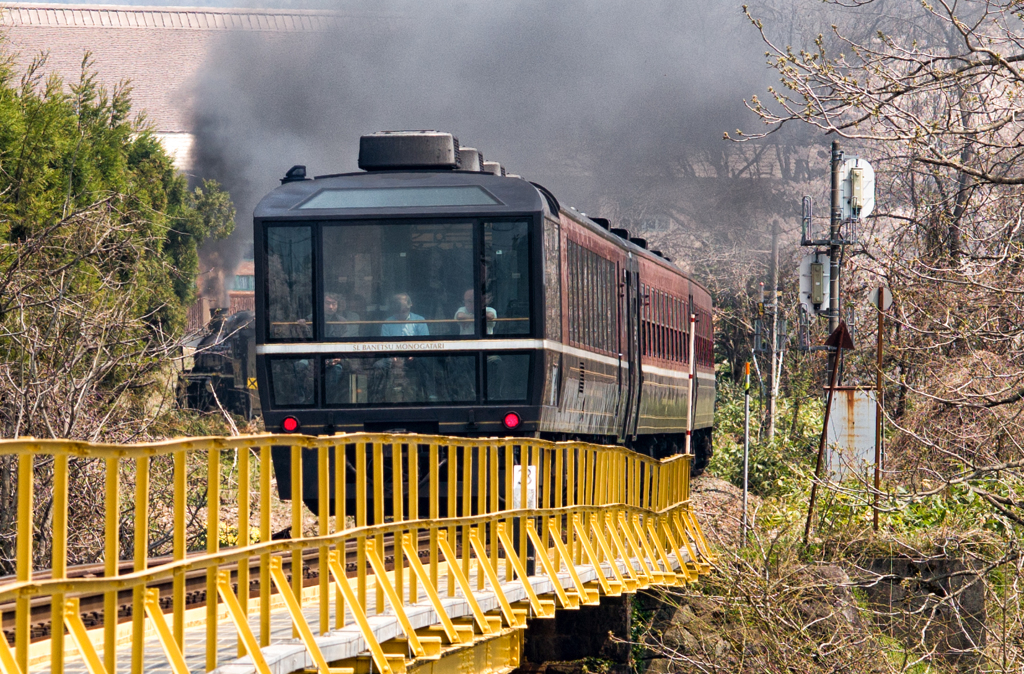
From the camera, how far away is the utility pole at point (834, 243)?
18422 millimetres

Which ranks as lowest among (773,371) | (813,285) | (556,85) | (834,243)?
(773,371)

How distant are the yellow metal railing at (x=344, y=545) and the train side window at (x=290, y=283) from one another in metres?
1.03

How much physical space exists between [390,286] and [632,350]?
182 inches

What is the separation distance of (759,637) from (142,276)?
441 inches

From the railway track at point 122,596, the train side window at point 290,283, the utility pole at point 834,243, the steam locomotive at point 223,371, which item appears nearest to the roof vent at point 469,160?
the train side window at point 290,283

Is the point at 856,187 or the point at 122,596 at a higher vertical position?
the point at 856,187

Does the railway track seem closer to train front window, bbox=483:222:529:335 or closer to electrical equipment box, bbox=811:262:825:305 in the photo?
train front window, bbox=483:222:529:335

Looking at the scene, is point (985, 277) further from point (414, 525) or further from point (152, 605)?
point (152, 605)

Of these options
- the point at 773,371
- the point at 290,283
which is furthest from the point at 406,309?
the point at 773,371

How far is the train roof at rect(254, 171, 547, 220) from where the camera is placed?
12250 mm

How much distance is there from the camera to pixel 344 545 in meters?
7.45

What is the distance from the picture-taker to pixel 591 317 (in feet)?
46.2

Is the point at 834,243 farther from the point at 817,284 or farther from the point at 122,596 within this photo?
the point at 122,596

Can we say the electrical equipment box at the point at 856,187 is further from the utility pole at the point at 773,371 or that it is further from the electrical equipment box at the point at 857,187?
the utility pole at the point at 773,371
